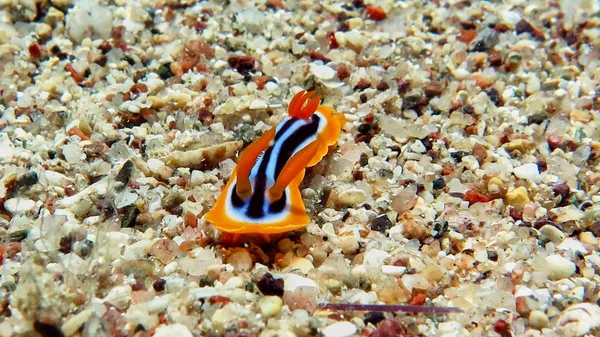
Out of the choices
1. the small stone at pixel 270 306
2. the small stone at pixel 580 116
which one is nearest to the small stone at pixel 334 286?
the small stone at pixel 270 306

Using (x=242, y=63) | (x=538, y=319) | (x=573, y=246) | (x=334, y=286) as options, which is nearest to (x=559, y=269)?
(x=573, y=246)

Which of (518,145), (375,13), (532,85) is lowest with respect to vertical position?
(518,145)

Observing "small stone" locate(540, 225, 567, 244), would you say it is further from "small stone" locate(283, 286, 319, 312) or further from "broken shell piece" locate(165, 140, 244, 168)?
"broken shell piece" locate(165, 140, 244, 168)

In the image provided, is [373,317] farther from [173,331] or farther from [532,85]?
[532,85]

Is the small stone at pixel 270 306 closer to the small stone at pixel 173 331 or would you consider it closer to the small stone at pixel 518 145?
the small stone at pixel 173 331

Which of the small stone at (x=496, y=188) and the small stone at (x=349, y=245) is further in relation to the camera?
the small stone at (x=496, y=188)

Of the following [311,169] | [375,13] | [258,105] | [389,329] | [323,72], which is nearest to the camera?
[389,329]
